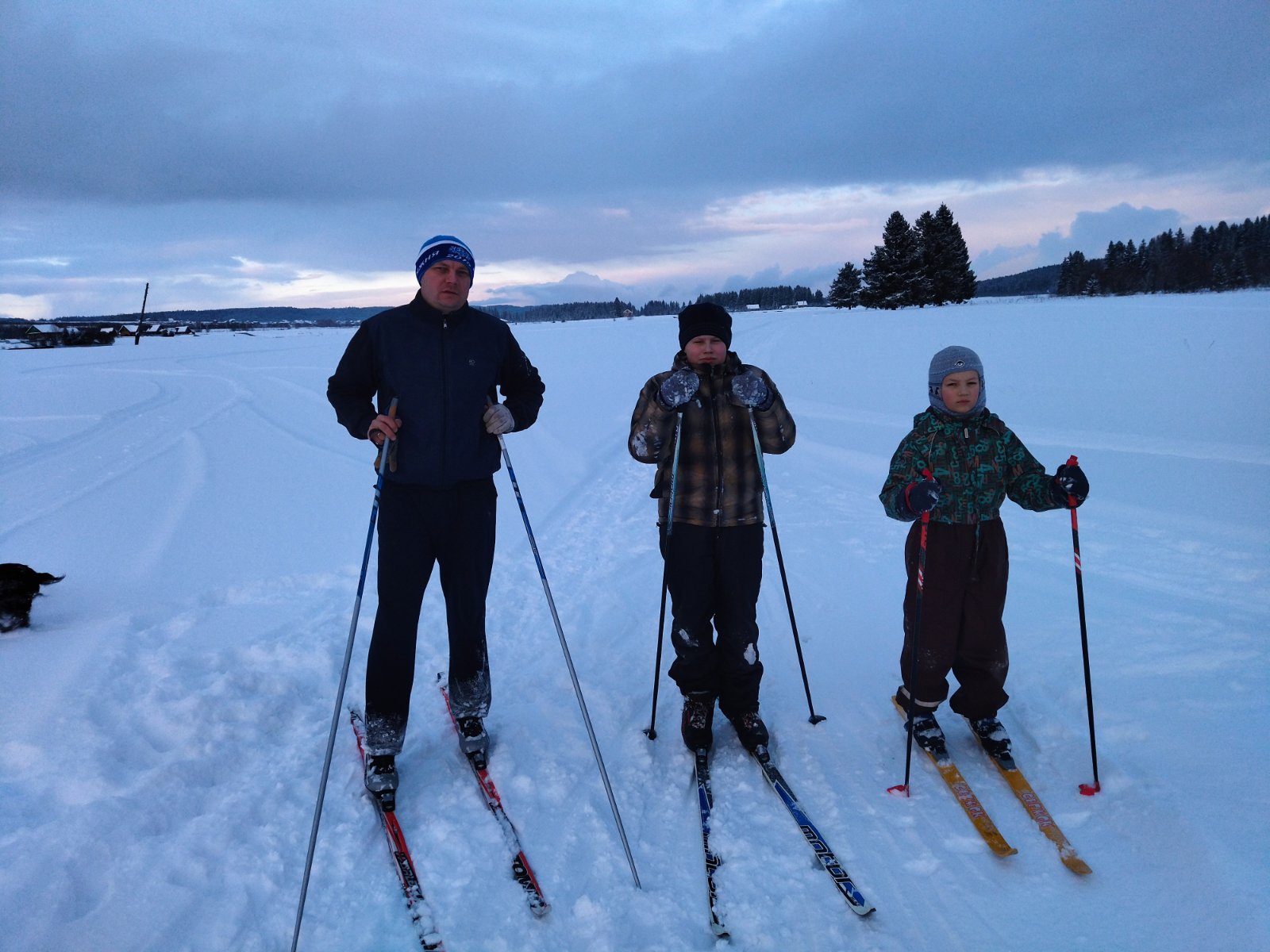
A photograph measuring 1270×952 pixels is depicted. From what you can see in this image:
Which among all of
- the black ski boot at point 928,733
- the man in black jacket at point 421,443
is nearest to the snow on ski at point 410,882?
the man in black jacket at point 421,443

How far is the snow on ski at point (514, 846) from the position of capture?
2.60 meters

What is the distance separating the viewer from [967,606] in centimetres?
324

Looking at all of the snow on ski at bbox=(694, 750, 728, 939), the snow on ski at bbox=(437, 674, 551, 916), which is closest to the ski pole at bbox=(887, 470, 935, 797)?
Result: the snow on ski at bbox=(694, 750, 728, 939)

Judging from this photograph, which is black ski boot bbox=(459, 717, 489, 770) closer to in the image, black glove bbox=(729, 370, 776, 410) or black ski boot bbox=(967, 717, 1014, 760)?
black glove bbox=(729, 370, 776, 410)

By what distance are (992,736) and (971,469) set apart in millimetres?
1325

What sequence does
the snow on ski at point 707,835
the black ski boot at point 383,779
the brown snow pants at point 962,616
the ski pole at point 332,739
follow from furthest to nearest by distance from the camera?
1. the brown snow pants at point 962,616
2. the black ski boot at point 383,779
3. the snow on ski at point 707,835
4. the ski pole at point 332,739

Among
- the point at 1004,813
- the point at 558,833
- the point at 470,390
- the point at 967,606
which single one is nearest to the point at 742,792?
the point at 558,833

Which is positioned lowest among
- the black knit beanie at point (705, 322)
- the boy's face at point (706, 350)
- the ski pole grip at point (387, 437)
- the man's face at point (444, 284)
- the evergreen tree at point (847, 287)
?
the ski pole grip at point (387, 437)

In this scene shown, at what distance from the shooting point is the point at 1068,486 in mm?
2959

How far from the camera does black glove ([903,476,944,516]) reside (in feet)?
9.53

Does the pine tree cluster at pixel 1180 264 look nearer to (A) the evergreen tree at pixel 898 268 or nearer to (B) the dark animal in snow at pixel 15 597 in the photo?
(A) the evergreen tree at pixel 898 268

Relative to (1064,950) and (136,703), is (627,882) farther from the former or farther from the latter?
(136,703)

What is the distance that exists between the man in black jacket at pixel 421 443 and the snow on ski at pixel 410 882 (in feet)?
0.49

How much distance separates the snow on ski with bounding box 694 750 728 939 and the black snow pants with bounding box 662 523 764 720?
305 millimetres
